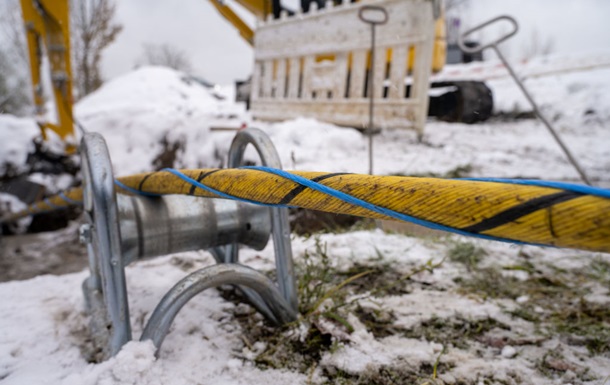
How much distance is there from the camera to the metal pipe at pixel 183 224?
125cm

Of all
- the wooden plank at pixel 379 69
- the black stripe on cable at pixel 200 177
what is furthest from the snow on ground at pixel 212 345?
the wooden plank at pixel 379 69

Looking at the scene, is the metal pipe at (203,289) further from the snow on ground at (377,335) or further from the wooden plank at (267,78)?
A: the wooden plank at (267,78)

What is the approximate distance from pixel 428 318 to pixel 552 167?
3.62m

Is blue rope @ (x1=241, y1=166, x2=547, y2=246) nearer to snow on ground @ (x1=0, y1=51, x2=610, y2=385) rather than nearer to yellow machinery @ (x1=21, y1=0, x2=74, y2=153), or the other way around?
snow on ground @ (x1=0, y1=51, x2=610, y2=385)

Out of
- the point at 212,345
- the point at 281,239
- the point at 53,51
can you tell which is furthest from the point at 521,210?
the point at 53,51

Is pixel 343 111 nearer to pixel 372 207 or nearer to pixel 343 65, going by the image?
pixel 343 65

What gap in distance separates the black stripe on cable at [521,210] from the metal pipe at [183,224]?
1022 millimetres

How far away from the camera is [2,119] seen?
5.31 metres

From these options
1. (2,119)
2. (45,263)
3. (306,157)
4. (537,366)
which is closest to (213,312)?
(537,366)

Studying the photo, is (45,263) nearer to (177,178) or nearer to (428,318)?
(177,178)

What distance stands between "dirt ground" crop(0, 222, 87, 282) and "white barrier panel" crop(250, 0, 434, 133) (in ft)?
11.2

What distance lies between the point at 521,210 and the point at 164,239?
112 cm

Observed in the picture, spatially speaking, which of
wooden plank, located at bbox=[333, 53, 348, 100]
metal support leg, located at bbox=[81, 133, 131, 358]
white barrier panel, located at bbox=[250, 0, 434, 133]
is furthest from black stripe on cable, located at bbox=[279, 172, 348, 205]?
wooden plank, located at bbox=[333, 53, 348, 100]

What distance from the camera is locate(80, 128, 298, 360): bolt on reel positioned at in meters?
1.04
